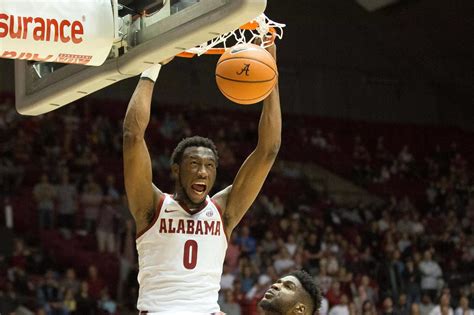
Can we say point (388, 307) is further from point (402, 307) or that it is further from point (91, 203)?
point (91, 203)

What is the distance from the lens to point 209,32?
162 inches

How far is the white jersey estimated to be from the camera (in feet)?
16.4

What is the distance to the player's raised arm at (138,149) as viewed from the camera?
4.98m

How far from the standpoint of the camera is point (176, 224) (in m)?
5.10

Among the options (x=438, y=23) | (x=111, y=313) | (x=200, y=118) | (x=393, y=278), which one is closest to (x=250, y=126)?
(x=200, y=118)

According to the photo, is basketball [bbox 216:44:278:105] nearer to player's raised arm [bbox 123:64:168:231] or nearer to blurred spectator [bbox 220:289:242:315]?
player's raised arm [bbox 123:64:168:231]

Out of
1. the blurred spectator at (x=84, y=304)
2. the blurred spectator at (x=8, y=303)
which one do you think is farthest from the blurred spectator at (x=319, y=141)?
the blurred spectator at (x=8, y=303)

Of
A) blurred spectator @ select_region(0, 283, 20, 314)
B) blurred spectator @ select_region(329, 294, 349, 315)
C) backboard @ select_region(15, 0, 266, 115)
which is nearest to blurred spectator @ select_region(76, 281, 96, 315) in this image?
blurred spectator @ select_region(0, 283, 20, 314)

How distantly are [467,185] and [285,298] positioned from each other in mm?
15222

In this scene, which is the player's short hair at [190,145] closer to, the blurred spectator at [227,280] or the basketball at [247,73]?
the basketball at [247,73]

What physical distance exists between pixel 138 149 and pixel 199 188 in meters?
0.41

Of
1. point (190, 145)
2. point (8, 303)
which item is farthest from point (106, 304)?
point (190, 145)

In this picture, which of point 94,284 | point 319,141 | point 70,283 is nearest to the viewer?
point 70,283

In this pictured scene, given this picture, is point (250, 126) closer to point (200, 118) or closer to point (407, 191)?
point (200, 118)
